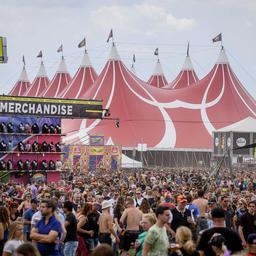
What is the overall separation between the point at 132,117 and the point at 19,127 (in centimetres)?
1387

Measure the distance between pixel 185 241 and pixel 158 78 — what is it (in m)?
58.3

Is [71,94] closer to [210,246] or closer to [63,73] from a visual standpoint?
[63,73]

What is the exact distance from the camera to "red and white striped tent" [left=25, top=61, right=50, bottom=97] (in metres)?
65.6

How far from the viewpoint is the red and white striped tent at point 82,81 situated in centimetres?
4844

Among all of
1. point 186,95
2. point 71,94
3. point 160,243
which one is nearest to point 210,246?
point 160,243

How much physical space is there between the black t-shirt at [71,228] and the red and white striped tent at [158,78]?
182 feet

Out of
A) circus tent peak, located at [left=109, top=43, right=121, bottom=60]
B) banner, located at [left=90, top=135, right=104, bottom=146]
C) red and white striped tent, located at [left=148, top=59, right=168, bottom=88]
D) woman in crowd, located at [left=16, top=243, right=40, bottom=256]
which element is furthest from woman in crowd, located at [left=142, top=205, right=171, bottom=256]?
red and white striped tent, located at [left=148, top=59, right=168, bottom=88]

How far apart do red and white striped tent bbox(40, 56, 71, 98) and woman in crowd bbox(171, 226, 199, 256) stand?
166 feet

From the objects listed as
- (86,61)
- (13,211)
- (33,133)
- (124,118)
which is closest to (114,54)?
(124,118)

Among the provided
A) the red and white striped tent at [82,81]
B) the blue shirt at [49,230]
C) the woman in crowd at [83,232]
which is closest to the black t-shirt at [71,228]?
the woman in crowd at [83,232]

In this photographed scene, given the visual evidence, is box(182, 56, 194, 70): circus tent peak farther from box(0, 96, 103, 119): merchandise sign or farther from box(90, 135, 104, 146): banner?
box(0, 96, 103, 119): merchandise sign

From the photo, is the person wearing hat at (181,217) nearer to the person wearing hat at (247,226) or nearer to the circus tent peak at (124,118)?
the person wearing hat at (247,226)

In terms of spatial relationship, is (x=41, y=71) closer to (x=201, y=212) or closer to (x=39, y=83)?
(x=39, y=83)

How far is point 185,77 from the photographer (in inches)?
2233
